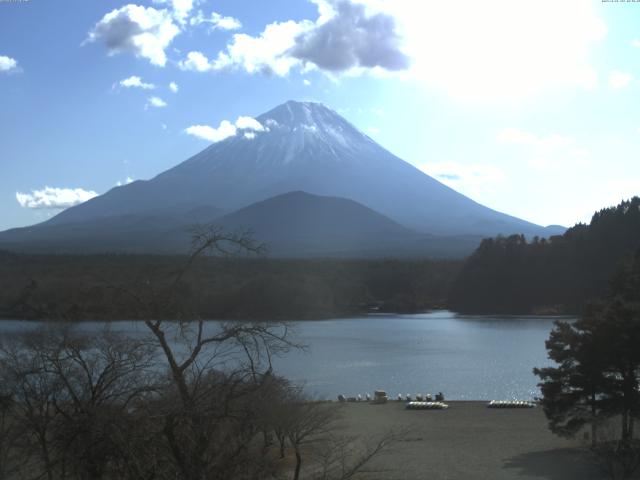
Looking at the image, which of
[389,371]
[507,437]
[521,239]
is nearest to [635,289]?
[507,437]

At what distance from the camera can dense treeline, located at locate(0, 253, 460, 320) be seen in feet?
25.4

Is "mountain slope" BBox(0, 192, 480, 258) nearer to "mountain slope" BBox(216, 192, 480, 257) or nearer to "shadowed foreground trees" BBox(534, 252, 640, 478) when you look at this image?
"mountain slope" BBox(216, 192, 480, 257)

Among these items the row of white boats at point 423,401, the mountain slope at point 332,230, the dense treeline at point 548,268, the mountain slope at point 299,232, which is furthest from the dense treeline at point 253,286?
the mountain slope at point 332,230

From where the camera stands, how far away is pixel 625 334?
8.80m

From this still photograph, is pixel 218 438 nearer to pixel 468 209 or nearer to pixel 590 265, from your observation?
pixel 590 265

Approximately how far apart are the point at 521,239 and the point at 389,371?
30.6 m

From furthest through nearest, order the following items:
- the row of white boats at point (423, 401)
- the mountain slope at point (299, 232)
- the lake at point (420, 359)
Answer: the mountain slope at point (299, 232) → the lake at point (420, 359) → the row of white boats at point (423, 401)

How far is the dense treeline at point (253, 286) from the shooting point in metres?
7.74

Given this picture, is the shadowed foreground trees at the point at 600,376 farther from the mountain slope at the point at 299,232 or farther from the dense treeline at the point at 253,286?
the mountain slope at the point at 299,232

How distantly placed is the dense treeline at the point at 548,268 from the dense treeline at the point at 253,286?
18.7 feet

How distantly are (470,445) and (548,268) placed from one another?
36.5 m

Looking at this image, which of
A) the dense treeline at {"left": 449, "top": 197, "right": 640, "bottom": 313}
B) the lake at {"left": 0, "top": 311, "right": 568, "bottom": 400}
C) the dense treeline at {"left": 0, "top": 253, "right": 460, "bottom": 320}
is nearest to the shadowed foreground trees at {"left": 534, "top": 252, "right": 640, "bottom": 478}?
the dense treeline at {"left": 0, "top": 253, "right": 460, "bottom": 320}

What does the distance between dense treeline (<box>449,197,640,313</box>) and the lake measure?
8.42m

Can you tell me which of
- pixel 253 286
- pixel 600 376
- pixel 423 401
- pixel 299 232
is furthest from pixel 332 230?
pixel 600 376
